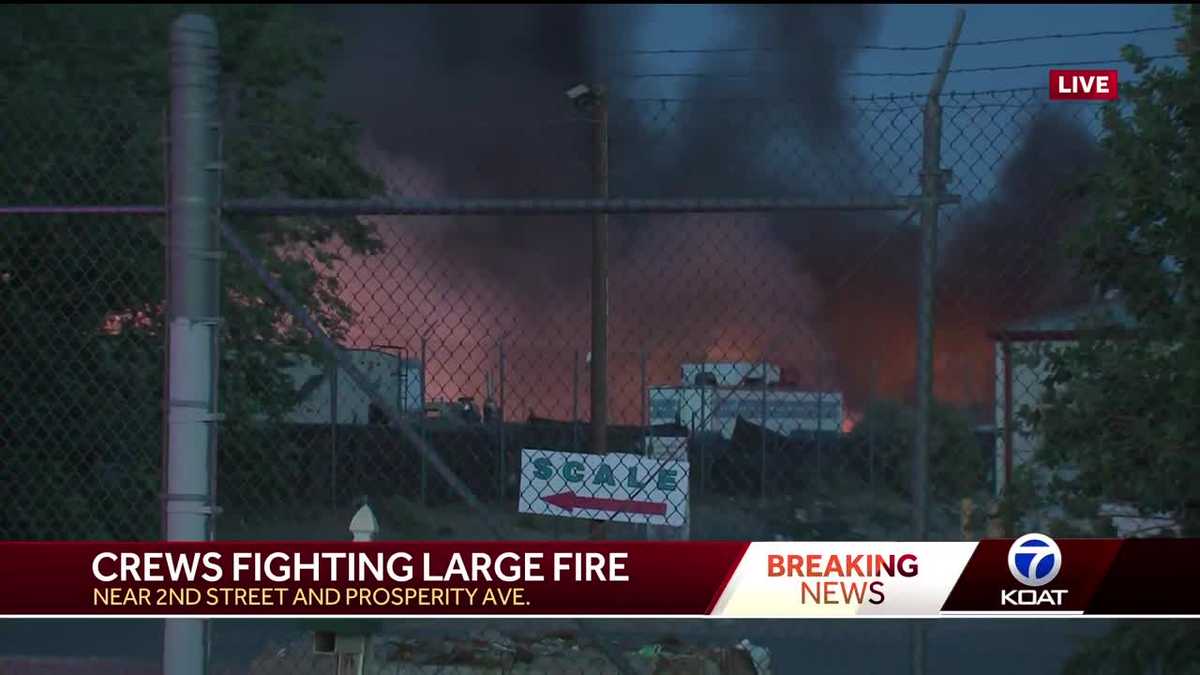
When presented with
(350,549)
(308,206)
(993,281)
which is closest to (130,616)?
(350,549)

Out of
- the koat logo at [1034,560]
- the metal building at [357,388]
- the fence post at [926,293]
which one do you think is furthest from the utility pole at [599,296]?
the koat logo at [1034,560]

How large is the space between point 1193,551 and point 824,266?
1.60m

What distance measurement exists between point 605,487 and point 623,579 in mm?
610

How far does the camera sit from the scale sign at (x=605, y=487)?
16.6 ft

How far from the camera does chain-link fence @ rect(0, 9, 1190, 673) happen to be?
503cm

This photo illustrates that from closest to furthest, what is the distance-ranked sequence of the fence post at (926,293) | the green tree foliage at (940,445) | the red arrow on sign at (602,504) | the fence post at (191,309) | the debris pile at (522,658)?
the fence post at (926,293) < the fence post at (191,309) < the red arrow on sign at (602,504) < the debris pile at (522,658) < the green tree foliage at (940,445)

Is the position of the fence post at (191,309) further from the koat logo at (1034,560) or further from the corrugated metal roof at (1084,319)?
the corrugated metal roof at (1084,319)

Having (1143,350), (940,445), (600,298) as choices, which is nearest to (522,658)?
(600,298)

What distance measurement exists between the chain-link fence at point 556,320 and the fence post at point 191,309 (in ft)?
0.37

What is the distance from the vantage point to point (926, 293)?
449 centimetres

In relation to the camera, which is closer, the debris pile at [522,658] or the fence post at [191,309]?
the fence post at [191,309]

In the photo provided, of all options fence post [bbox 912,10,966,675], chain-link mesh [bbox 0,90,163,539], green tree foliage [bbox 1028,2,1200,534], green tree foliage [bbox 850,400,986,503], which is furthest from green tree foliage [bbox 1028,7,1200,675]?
chain-link mesh [bbox 0,90,163,539]

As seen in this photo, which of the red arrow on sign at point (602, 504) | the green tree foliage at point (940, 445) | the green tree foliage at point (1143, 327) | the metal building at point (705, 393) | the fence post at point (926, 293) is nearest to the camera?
the fence post at point (926, 293)

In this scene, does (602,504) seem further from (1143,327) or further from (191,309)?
(1143,327)
